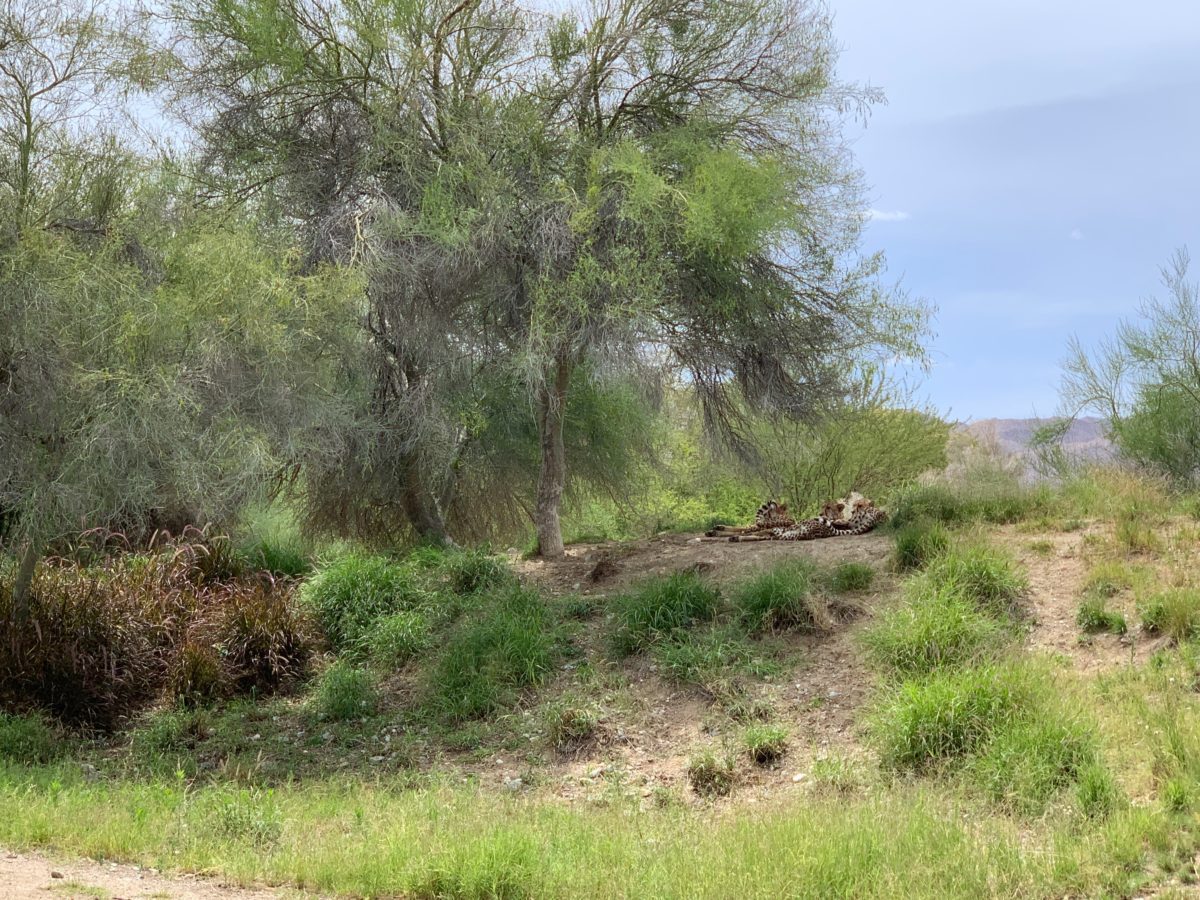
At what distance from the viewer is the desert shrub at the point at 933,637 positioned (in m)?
8.53

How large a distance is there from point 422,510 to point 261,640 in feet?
16.4

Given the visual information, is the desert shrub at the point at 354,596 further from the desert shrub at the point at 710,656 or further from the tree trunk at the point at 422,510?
the desert shrub at the point at 710,656

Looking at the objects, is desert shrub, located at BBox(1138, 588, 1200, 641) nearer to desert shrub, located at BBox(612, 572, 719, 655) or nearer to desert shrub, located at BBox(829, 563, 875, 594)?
desert shrub, located at BBox(829, 563, 875, 594)

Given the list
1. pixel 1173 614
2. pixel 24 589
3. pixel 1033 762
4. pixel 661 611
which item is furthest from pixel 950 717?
pixel 24 589

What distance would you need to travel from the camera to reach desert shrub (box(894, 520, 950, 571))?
10320mm

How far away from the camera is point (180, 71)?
13422 millimetres

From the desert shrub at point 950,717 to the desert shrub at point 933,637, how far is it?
0.80 m

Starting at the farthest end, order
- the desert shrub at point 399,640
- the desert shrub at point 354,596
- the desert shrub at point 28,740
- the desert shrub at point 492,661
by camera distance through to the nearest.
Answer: the desert shrub at point 354,596 < the desert shrub at point 399,640 < the desert shrub at point 492,661 < the desert shrub at point 28,740

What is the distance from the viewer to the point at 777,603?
32.2ft

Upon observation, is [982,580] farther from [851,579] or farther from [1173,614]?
[1173,614]

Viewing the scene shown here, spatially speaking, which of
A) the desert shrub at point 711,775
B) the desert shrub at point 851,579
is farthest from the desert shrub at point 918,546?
the desert shrub at point 711,775

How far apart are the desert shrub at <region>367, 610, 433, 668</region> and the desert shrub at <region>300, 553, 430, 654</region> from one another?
13.8 inches

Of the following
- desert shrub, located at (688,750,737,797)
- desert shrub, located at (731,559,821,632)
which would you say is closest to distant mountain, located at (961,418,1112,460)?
desert shrub, located at (731,559,821,632)

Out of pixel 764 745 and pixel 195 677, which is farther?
pixel 195 677
